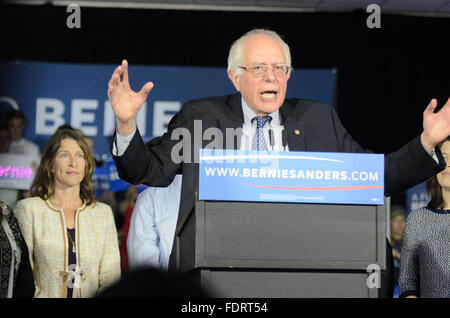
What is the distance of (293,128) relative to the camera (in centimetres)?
294

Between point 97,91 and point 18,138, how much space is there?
86cm

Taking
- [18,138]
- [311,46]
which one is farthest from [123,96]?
[311,46]

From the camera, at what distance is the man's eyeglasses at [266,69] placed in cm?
303

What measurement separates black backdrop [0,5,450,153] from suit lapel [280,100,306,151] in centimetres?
423

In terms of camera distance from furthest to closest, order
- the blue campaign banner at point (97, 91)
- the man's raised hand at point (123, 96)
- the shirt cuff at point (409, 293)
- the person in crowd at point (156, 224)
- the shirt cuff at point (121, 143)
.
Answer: the blue campaign banner at point (97, 91)
the person in crowd at point (156, 224)
the shirt cuff at point (409, 293)
the shirt cuff at point (121, 143)
the man's raised hand at point (123, 96)

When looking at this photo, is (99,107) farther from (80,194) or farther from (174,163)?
(174,163)

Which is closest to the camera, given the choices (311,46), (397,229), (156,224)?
(156,224)

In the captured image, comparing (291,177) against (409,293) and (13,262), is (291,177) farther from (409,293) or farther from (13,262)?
(13,262)

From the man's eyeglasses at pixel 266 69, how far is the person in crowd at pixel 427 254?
924mm

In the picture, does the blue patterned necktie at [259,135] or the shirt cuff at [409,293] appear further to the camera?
the shirt cuff at [409,293]

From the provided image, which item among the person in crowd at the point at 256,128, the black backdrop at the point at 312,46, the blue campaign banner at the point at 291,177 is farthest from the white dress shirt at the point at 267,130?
the black backdrop at the point at 312,46

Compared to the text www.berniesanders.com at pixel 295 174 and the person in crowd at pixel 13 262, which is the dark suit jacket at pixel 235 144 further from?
the person in crowd at pixel 13 262

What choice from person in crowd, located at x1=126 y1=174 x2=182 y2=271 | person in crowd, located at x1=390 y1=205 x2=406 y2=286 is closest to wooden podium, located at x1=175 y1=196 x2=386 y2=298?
person in crowd, located at x1=126 y1=174 x2=182 y2=271

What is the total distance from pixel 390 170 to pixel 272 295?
0.84 meters
